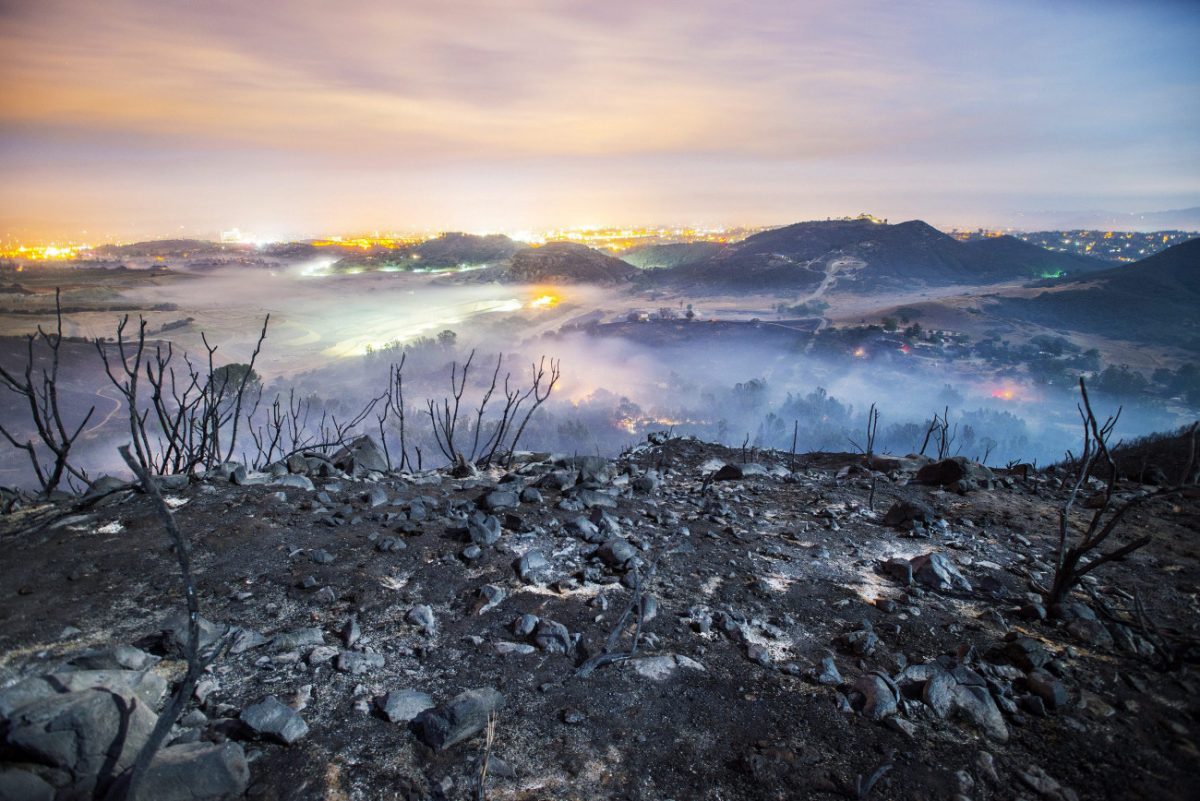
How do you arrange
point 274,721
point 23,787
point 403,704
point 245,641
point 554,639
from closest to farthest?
point 23,787, point 274,721, point 403,704, point 245,641, point 554,639

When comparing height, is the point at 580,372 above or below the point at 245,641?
below

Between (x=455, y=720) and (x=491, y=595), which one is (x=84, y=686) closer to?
(x=455, y=720)

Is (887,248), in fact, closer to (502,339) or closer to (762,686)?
(502,339)

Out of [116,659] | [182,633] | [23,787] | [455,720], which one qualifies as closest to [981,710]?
[455,720]

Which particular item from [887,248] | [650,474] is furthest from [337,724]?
[887,248]

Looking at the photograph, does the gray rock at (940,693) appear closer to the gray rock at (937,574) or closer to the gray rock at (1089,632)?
the gray rock at (1089,632)

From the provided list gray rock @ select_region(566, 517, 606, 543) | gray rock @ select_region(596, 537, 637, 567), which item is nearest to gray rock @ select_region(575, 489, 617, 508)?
gray rock @ select_region(566, 517, 606, 543)
